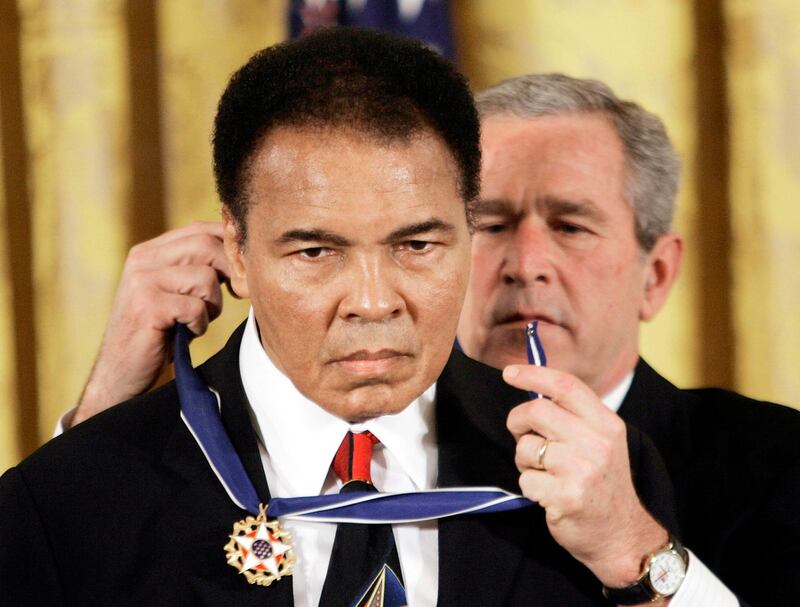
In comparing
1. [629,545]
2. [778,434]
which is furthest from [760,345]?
[629,545]

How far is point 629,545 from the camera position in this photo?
112cm

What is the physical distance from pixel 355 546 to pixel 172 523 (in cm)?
17

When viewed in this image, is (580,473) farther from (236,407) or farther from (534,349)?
(236,407)

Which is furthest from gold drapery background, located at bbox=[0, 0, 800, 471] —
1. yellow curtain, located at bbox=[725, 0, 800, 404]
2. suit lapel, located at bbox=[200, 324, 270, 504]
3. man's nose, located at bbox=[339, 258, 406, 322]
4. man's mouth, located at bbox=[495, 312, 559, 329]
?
man's nose, located at bbox=[339, 258, 406, 322]

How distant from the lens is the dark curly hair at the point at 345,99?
103cm

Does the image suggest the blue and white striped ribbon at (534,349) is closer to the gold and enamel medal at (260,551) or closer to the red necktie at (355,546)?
the red necktie at (355,546)

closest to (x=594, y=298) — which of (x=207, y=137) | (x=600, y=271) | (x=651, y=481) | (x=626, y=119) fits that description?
(x=600, y=271)

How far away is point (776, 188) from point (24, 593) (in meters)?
1.46

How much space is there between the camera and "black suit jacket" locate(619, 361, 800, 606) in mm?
1388

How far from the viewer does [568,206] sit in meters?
1.60

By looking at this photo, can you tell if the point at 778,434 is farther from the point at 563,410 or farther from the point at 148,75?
the point at 148,75

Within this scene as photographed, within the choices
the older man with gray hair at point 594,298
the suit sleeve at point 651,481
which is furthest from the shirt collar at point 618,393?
the suit sleeve at point 651,481

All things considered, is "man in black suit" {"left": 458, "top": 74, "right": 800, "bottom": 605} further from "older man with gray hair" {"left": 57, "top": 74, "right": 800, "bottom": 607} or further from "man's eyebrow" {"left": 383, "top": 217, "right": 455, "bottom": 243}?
"man's eyebrow" {"left": 383, "top": 217, "right": 455, "bottom": 243}

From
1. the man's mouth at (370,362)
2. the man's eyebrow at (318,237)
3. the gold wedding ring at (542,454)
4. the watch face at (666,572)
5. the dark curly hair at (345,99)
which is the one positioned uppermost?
the dark curly hair at (345,99)
